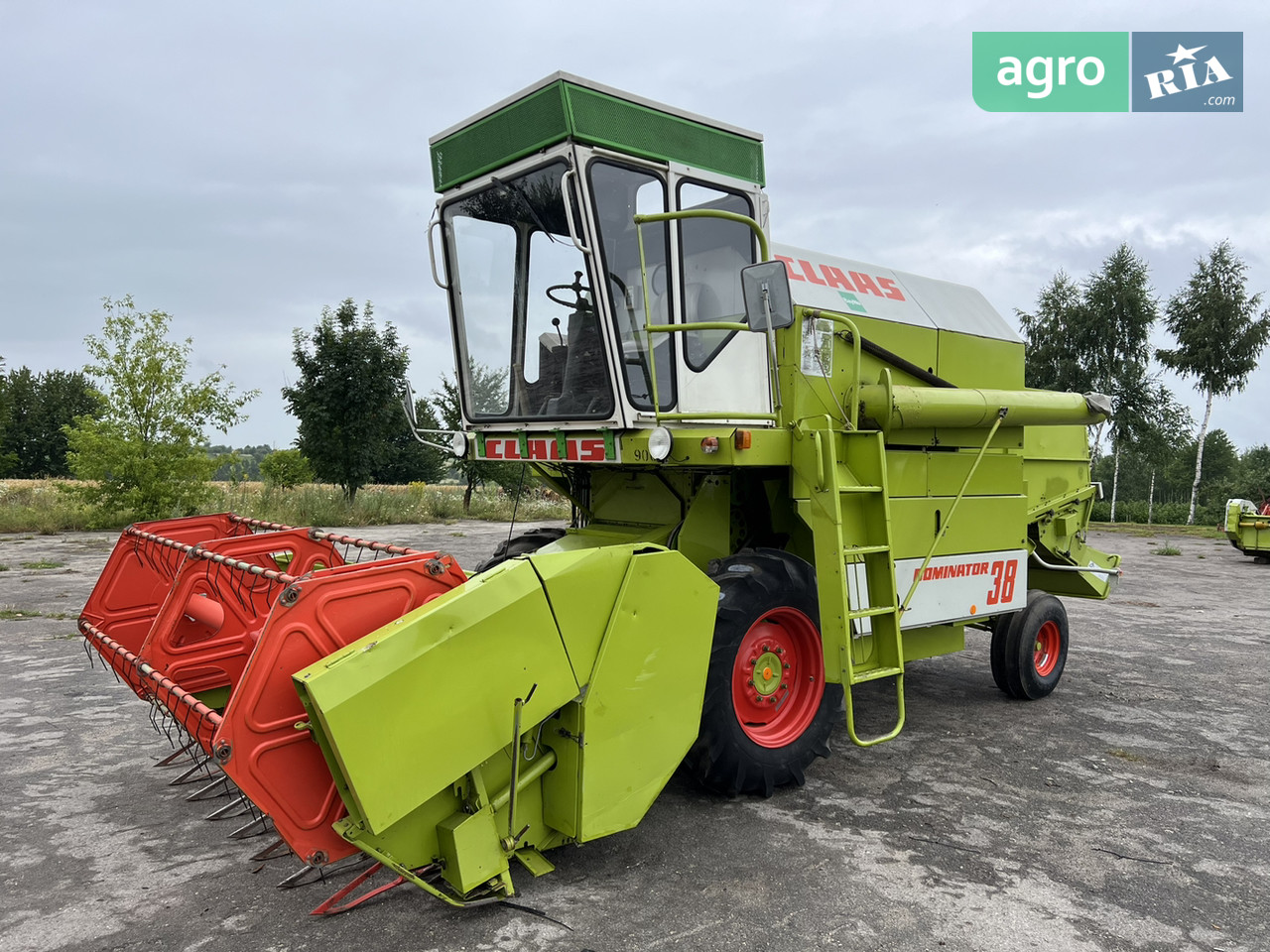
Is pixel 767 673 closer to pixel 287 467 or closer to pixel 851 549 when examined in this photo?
pixel 851 549

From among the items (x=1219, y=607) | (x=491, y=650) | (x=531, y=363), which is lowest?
(x=1219, y=607)

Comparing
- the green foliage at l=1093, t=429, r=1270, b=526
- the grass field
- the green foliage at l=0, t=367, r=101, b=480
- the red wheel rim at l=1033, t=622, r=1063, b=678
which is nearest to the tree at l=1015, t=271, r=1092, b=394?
the green foliage at l=1093, t=429, r=1270, b=526

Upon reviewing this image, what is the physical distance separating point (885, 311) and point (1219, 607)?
740 centimetres

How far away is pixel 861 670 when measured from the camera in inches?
157

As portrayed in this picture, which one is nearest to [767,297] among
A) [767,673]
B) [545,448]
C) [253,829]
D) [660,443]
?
[660,443]

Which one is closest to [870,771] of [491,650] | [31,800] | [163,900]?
[491,650]

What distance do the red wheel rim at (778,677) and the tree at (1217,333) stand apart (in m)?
23.8

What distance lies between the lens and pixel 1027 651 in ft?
17.9

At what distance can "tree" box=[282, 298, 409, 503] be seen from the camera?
59.6 ft

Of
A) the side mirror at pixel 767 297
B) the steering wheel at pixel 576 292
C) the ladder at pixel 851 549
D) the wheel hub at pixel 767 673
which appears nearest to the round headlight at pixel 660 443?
the side mirror at pixel 767 297

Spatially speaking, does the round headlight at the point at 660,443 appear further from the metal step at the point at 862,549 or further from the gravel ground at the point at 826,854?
the gravel ground at the point at 826,854

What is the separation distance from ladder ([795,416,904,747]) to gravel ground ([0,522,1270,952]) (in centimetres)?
Answer: 55

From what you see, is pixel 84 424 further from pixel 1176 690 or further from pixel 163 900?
pixel 1176 690

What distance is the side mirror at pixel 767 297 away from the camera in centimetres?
354
